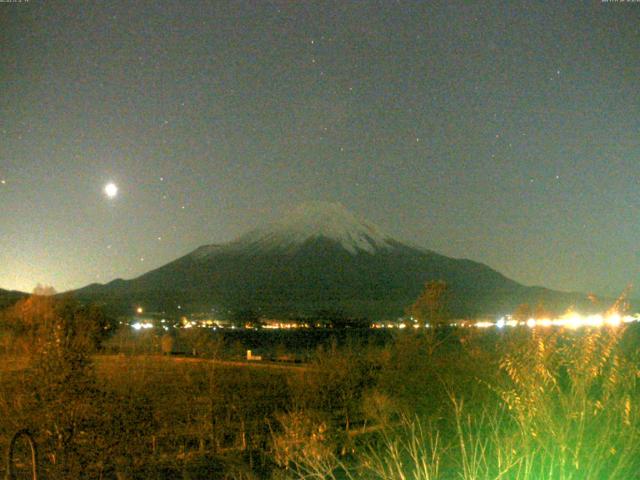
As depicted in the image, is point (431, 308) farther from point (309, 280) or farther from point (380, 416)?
point (309, 280)

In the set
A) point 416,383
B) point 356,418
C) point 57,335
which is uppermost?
point 57,335

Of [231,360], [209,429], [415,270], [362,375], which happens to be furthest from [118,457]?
[415,270]

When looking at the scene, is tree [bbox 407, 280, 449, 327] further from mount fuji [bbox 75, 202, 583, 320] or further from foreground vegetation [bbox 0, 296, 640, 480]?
mount fuji [bbox 75, 202, 583, 320]

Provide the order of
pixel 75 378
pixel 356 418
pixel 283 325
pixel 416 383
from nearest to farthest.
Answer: pixel 75 378
pixel 416 383
pixel 356 418
pixel 283 325

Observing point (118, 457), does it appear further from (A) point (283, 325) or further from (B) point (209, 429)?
(A) point (283, 325)

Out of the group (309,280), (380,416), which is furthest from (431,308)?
(309,280)

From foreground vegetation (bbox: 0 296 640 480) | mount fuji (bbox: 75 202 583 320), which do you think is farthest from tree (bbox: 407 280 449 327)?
mount fuji (bbox: 75 202 583 320)
